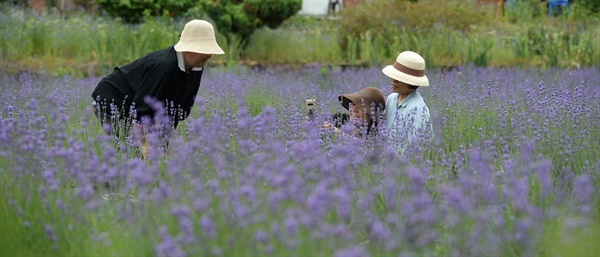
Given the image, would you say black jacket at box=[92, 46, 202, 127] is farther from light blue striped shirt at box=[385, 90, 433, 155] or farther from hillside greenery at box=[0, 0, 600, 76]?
hillside greenery at box=[0, 0, 600, 76]

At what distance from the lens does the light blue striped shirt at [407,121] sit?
169 inches

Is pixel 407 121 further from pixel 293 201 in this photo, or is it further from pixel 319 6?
pixel 319 6

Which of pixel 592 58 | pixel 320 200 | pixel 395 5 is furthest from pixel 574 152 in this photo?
pixel 395 5

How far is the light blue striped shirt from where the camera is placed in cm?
430

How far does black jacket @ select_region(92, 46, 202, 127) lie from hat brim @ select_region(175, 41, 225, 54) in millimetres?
129

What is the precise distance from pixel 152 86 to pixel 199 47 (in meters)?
0.39

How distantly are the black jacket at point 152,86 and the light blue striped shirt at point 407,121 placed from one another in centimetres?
132

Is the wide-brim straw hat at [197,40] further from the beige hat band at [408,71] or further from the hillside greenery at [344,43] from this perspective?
the hillside greenery at [344,43]

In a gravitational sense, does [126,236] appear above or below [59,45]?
above

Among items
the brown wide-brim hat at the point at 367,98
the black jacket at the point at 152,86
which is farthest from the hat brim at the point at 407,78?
the black jacket at the point at 152,86

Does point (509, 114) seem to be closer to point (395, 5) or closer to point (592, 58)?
point (592, 58)

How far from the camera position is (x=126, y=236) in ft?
9.68

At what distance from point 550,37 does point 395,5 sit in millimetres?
2865

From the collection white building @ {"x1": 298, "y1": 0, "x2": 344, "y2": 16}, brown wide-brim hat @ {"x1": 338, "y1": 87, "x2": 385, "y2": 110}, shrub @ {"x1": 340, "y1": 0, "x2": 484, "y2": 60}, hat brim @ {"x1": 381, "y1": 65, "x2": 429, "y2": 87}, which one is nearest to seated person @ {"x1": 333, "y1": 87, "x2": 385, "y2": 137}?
brown wide-brim hat @ {"x1": 338, "y1": 87, "x2": 385, "y2": 110}
